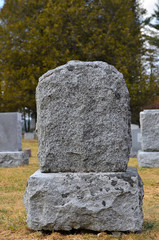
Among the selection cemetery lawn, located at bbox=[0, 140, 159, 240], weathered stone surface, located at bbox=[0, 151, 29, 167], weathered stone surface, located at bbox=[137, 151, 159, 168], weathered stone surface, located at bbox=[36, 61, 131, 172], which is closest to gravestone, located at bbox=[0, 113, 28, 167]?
weathered stone surface, located at bbox=[0, 151, 29, 167]

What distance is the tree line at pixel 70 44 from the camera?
1616 cm

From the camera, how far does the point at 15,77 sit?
1728cm

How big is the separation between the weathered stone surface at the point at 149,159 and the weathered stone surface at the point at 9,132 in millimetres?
3482

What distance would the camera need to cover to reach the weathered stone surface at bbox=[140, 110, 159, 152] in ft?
26.7

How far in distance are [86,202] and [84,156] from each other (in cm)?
43

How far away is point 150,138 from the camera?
8172 millimetres

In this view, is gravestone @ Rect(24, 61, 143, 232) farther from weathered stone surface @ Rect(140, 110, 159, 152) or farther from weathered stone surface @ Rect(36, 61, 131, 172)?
weathered stone surface @ Rect(140, 110, 159, 152)

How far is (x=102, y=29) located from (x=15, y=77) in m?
5.56

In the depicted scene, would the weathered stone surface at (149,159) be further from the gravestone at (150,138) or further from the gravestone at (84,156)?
the gravestone at (84,156)

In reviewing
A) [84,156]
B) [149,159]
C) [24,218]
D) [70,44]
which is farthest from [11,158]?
[70,44]

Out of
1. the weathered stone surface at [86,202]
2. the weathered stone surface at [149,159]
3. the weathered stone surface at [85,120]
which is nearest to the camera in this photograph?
the weathered stone surface at [86,202]

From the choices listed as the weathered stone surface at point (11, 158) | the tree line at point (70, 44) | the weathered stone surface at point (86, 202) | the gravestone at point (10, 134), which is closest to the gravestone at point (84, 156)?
the weathered stone surface at point (86, 202)

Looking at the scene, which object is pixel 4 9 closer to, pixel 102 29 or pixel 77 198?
pixel 102 29

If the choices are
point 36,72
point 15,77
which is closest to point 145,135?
point 36,72
